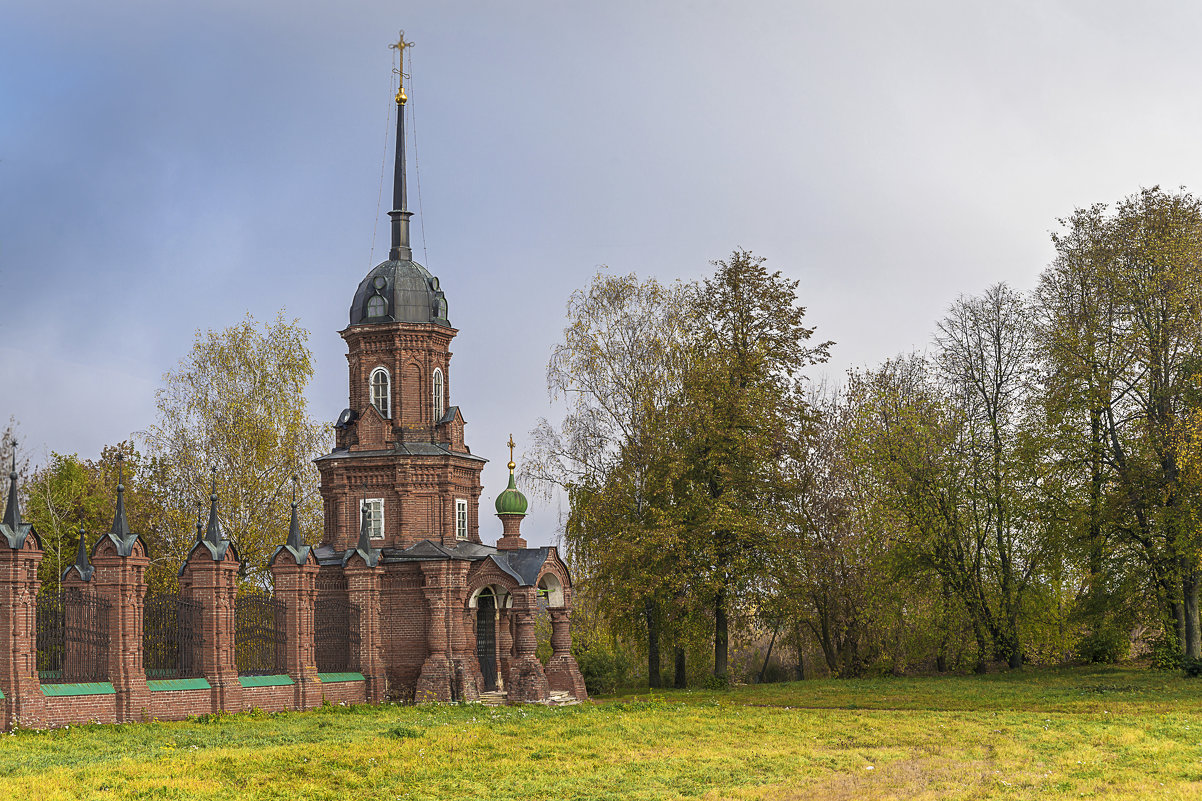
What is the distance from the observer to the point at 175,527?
42.0m

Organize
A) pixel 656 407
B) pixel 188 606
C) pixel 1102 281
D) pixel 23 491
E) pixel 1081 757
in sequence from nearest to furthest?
pixel 1081 757 < pixel 188 606 < pixel 1102 281 < pixel 656 407 < pixel 23 491

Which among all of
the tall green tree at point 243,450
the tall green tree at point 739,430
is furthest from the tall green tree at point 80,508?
the tall green tree at point 739,430

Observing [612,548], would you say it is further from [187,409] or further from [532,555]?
[187,409]

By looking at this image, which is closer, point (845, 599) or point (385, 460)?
point (385, 460)

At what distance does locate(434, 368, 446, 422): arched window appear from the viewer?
34.3m

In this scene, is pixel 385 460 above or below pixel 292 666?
above

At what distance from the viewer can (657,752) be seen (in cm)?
2008

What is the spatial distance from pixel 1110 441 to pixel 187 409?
98.2 ft

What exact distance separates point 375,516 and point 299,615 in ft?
14.8

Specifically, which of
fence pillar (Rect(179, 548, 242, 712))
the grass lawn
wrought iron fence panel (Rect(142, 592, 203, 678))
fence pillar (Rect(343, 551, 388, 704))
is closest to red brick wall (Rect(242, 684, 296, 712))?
fence pillar (Rect(179, 548, 242, 712))

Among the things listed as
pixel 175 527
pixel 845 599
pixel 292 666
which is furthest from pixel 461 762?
pixel 175 527

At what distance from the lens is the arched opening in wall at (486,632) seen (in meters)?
32.9

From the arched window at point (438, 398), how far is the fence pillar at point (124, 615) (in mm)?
10578

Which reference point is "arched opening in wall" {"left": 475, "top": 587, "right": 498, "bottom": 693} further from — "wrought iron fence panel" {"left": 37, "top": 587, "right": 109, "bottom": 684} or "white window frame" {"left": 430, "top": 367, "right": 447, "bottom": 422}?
"wrought iron fence panel" {"left": 37, "top": 587, "right": 109, "bottom": 684}
